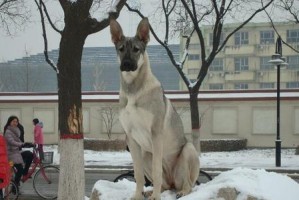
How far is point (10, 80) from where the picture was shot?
190 ft

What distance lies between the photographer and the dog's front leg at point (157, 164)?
5.29m

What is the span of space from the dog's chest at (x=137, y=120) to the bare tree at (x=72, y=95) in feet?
6.68

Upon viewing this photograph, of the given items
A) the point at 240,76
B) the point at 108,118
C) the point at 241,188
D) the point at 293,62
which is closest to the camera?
the point at 241,188

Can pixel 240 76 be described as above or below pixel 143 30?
below

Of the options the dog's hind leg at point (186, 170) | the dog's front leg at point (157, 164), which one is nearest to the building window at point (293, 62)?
the dog's hind leg at point (186, 170)

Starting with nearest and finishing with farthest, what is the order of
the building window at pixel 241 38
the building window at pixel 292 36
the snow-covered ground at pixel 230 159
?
1. the snow-covered ground at pixel 230 159
2. the building window at pixel 292 36
3. the building window at pixel 241 38

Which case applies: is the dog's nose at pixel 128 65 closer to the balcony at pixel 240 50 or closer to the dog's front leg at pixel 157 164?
the dog's front leg at pixel 157 164

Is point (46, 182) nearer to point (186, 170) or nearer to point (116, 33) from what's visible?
point (186, 170)

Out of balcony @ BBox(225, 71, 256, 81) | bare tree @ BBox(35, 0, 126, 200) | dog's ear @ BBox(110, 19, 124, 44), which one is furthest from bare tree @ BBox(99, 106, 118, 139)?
balcony @ BBox(225, 71, 256, 81)

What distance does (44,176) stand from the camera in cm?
1210

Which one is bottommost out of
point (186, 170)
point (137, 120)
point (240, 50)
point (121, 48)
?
point (186, 170)

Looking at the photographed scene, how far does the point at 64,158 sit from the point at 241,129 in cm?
1852

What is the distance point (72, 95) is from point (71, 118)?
34 cm

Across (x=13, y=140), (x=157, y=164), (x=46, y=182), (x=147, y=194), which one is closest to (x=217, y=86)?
(x=46, y=182)
